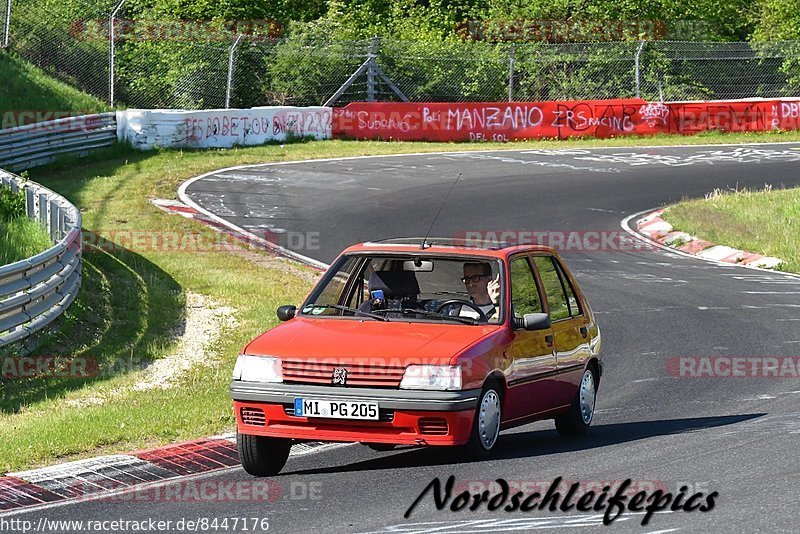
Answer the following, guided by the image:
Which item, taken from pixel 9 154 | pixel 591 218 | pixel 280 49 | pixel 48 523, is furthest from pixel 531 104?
pixel 48 523

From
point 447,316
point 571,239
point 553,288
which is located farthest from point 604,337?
point 571,239

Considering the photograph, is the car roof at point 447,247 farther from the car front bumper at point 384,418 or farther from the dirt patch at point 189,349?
the dirt patch at point 189,349

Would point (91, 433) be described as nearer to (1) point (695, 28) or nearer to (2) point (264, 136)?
(2) point (264, 136)

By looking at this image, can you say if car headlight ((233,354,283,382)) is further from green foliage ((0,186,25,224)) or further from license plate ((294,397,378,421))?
green foliage ((0,186,25,224))

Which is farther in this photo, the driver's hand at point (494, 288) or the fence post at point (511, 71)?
the fence post at point (511, 71)

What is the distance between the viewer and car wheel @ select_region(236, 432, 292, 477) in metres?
8.25

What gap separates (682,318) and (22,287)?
768cm

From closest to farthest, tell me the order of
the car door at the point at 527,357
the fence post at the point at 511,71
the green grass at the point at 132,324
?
the car door at the point at 527,357 < the green grass at the point at 132,324 < the fence post at the point at 511,71

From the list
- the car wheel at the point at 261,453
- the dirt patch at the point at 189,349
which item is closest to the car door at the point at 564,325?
the car wheel at the point at 261,453

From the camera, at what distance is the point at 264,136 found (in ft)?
110

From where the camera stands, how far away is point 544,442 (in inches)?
379

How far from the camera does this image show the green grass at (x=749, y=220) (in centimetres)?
2203

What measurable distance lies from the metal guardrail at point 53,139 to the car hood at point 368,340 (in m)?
18.5

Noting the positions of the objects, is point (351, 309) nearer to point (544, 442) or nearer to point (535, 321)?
point (535, 321)
